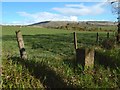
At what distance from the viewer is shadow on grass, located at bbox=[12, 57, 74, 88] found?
29.3 ft

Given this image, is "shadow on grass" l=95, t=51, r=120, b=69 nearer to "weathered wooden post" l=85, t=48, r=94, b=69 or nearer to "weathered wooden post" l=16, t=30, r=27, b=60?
"weathered wooden post" l=85, t=48, r=94, b=69

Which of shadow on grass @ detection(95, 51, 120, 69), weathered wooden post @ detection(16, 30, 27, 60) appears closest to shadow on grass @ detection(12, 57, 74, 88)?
weathered wooden post @ detection(16, 30, 27, 60)

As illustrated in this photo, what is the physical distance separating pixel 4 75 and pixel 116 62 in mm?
4843

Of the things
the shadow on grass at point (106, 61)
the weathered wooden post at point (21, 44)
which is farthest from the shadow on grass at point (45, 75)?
the shadow on grass at point (106, 61)

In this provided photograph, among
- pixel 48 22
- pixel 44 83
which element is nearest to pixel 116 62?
pixel 44 83

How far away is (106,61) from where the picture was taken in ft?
39.2

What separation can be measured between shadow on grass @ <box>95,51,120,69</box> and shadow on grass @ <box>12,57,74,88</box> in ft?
8.20

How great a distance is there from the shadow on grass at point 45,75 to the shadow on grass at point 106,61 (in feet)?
8.20

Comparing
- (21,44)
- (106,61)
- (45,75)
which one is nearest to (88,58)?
(106,61)

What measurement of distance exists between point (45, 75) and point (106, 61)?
3.50 metres

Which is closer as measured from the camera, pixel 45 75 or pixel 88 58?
pixel 45 75

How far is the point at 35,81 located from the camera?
873cm

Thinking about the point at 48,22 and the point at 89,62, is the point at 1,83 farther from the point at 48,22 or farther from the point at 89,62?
the point at 48,22

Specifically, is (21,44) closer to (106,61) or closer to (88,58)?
(88,58)
